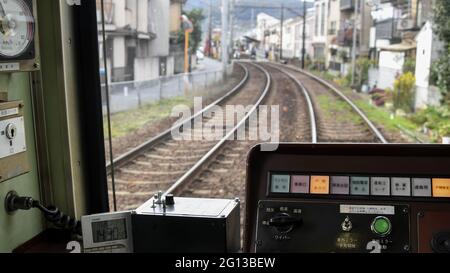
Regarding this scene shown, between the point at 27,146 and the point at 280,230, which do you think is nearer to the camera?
the point at 280,230

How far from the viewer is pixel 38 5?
1.45m

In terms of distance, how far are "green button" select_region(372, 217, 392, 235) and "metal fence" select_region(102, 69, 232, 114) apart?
1.05m

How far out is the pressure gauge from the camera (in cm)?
127

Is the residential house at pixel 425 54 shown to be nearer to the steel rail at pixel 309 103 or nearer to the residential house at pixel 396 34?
the residential house at pixel 396 34

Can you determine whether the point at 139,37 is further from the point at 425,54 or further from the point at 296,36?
the point at 425,54

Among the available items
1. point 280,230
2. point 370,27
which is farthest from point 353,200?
point 370,27

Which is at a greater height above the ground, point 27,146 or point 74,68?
point 74,68

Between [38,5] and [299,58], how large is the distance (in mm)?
1461

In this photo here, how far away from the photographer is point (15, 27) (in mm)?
Result: 1317

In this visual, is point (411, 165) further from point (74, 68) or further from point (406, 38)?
point (406, 38)

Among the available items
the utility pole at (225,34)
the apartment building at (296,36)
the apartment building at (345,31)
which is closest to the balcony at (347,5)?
the apartment building at (345,31)

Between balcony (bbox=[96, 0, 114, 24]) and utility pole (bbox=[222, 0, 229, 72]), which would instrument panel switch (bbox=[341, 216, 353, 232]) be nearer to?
balcony (bbox=[96, 0, 114, 24])

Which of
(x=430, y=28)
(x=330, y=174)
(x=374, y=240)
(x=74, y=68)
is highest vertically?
(x=430, y=28)

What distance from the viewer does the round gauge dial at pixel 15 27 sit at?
1.27 meters
